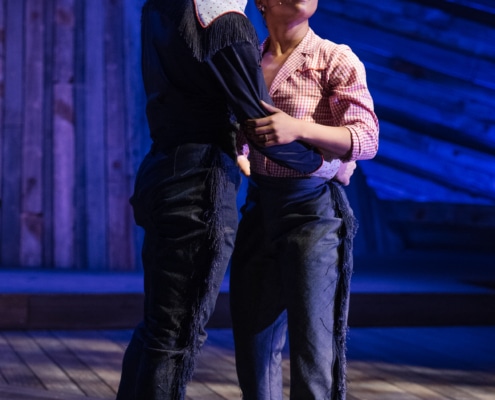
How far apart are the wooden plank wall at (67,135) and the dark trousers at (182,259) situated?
12.1ft

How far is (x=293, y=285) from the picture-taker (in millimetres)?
1766

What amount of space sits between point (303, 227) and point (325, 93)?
290mm

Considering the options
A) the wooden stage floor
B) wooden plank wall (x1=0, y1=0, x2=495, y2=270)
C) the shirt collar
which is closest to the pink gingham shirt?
the shirt collar

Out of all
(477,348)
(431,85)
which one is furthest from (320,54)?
(431,85)

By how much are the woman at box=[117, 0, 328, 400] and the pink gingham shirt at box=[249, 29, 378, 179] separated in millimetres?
113

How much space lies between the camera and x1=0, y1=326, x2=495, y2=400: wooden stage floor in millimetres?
2941

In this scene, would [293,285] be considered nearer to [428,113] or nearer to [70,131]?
[70,131]

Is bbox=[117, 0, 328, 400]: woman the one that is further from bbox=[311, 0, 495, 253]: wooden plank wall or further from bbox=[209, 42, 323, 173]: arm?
bbox=[311, 0, 495, 253]: wooden plank wall

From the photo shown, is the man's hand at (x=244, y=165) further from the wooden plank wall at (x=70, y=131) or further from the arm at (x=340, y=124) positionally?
the wooden plank wall at (x=70, y=131)

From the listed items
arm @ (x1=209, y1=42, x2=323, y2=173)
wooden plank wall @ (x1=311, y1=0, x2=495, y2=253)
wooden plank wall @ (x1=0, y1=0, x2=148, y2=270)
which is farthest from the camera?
wooden plank wall @ (x1=311, y1=0, x2=495, y2=253)

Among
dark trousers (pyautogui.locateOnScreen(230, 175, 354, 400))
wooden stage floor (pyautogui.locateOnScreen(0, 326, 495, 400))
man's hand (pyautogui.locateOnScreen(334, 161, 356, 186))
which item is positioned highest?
man's hand (pyautogui.locateOnScreen(334, 161, 356, 186))

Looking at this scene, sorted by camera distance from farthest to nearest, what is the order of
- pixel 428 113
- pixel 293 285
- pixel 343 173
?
pixel 428 113, pixel 343 173, pixel 293 285

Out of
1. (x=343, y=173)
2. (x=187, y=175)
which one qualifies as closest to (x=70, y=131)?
(x=343, y=173)

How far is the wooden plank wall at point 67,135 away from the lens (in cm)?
532
